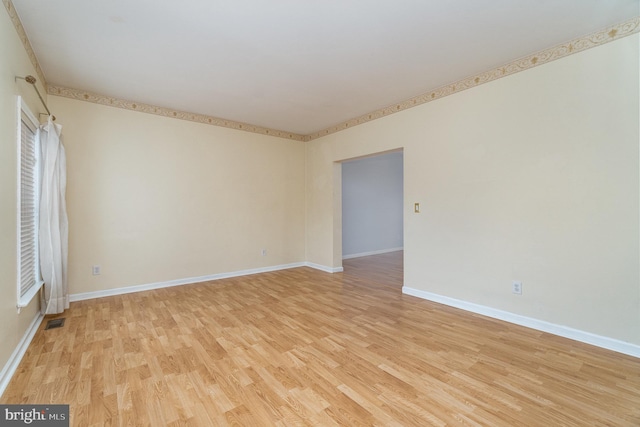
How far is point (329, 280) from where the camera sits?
4535 millimetres

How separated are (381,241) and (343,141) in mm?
3384

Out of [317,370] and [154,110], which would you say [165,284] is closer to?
[154,110]

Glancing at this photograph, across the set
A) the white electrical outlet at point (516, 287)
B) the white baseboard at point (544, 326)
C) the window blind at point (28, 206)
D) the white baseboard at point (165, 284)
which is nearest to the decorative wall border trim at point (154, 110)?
the window blind at point (28, 206)

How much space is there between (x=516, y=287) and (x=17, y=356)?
440 centimetres

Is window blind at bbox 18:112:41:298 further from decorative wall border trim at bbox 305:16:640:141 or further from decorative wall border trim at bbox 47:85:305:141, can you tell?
decorative wall border trim at bbox 305:16:640:141

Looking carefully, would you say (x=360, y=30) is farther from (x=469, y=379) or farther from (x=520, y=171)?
(x=469, y=379)

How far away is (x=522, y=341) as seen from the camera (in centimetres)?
242

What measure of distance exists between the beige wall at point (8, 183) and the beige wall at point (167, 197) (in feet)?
4.64

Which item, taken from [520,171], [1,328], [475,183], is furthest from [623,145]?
[1,328]

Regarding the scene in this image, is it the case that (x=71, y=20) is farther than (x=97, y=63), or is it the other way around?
(x=97, y=63)

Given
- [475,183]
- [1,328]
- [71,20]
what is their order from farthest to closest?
1. [475,183]
2. [71,20]
3. [1,328]

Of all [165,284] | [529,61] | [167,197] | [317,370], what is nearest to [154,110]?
[167,197]

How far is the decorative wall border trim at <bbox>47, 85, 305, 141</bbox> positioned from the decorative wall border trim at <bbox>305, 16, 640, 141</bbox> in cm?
224

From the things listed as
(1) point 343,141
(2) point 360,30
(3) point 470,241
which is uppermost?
(2) point 360,30
